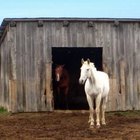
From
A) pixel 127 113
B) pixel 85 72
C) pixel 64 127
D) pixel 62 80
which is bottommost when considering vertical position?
pixel 64 127

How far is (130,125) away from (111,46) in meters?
5.30

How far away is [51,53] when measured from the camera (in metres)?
19.6

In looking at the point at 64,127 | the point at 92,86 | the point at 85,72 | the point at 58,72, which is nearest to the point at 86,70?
the point at 85,72

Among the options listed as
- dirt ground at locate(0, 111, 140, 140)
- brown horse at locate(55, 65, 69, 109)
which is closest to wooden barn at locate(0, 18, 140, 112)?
dirt ground at locate(0, 111, 140, 140)

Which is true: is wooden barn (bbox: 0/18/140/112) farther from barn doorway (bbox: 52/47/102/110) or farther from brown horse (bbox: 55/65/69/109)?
barn doorway (bbox: 52/47/102/110)

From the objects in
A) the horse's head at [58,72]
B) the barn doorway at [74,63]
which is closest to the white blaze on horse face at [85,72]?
the horse's head at [58,72]

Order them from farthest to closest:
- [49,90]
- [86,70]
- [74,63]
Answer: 1. [74,63]
2. [49,90]
3. [86,70]

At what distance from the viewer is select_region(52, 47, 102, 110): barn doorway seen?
82.1 feet

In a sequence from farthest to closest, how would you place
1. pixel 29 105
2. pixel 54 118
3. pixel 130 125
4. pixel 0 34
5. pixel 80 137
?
pixel 0 34 < pixel 29 105 < pixel 54 118 < pixel 130 125 < pixel 80 137

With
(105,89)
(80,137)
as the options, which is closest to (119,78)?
(105,89)

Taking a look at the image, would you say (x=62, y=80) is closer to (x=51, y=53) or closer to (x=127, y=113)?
(x=51, y=53)

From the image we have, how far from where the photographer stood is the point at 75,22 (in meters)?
19.8

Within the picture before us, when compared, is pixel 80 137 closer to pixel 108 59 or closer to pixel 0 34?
pixel 108 59

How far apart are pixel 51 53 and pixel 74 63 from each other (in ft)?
22.5
